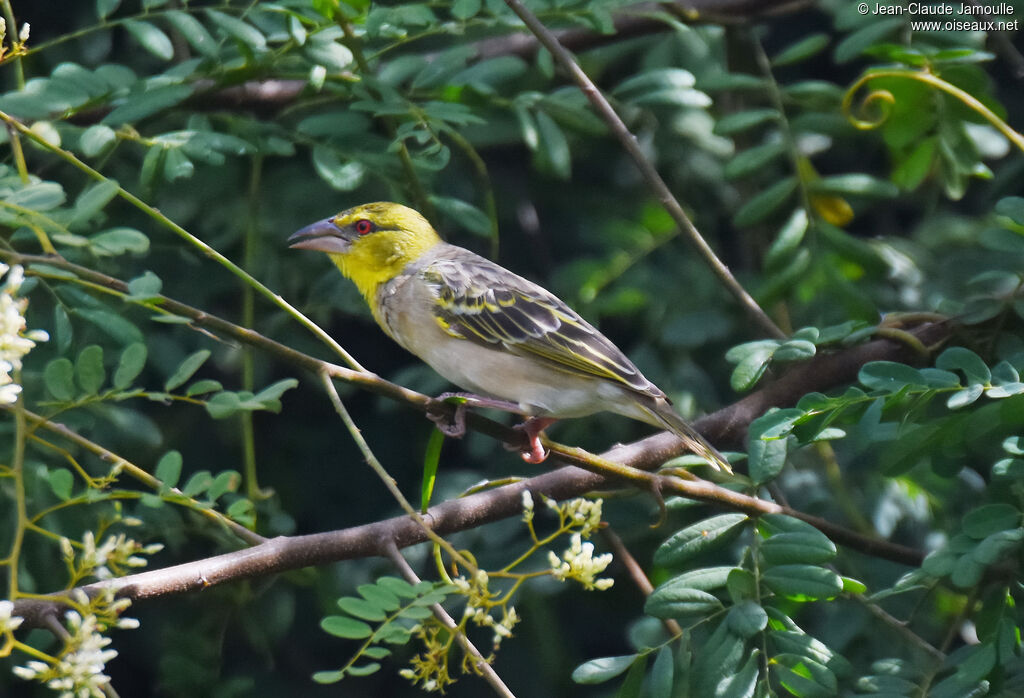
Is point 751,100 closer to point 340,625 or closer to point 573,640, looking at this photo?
point 573,640

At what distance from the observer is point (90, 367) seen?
254cm

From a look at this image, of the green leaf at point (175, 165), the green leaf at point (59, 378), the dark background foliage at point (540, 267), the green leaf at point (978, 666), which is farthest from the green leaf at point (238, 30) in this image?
the green leaf at point (978, 666)

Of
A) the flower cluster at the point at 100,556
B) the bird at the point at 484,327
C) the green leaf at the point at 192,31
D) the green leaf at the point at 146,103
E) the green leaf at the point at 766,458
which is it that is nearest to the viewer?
the flower cluster at the point at 100,556

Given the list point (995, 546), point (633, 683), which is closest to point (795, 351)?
point (995, 546)

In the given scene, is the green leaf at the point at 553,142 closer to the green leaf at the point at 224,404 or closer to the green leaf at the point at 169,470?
the green leaf at the point at 224,404

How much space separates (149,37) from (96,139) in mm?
478

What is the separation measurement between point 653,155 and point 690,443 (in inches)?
78.1

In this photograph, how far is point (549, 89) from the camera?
186 inches

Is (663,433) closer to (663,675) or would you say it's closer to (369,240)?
(663,675)

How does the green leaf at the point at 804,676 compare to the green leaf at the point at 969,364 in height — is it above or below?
below

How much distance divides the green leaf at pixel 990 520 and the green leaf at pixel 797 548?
318 millimetres

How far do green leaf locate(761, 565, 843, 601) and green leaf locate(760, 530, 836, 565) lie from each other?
0.03 meters

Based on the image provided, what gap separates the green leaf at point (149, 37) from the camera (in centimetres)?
323

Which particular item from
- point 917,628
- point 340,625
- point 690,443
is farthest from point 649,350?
point 340,625
